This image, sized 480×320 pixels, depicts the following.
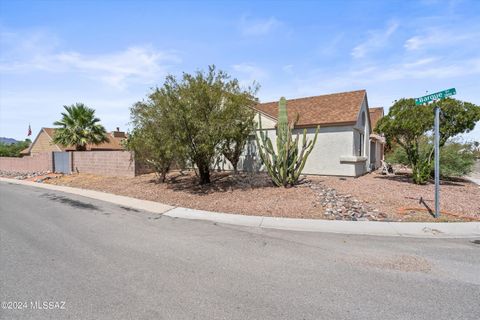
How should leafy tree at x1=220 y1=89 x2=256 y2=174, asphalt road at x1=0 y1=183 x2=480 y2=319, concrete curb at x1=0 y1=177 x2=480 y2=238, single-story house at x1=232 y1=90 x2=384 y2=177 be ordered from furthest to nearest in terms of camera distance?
single-story house at x1=232 y1=90 x2=384 y2=177
leafy tree at x1=220 y1=89 x2=256 y2=174
concrete curb at x1=0 y1=177 x2=480 y2=238
asphalt road at x1=0 y1=183 x2=480 y2=319

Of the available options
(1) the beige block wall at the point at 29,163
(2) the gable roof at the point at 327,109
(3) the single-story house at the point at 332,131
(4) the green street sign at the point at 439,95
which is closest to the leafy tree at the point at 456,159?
(3) the single-story house at the point at 332,131

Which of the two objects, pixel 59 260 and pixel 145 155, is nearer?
pixel 59 260

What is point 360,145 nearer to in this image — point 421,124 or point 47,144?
point 421,124

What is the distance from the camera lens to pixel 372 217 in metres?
7.62

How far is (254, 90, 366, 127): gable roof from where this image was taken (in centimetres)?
1470

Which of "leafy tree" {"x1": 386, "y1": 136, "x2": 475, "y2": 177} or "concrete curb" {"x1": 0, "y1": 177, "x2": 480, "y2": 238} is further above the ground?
"leafy tree" {"x1": 386, "y1": 136, "x2": 475, "y2": 177}

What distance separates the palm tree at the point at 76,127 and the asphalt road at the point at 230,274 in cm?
1750

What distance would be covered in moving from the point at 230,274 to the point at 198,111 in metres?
7.44

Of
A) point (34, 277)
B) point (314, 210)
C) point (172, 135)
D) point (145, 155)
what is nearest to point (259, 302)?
point (34, 277)

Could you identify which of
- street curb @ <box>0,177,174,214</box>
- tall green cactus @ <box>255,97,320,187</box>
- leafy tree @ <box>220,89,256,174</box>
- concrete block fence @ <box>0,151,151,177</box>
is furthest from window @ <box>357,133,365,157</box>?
concrete block fence @ <box>0,151,151,177</box>

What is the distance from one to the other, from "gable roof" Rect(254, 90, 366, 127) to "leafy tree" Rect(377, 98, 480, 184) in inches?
73.2

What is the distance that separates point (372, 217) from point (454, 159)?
1029 centimetres

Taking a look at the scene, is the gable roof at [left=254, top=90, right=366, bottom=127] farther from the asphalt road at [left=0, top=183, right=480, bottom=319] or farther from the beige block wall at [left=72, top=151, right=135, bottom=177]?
the beige block wall at [left=72, top=151, right=135, bottom=177]

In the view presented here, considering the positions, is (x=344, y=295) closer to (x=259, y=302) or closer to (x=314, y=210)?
(x=259, y=302)
